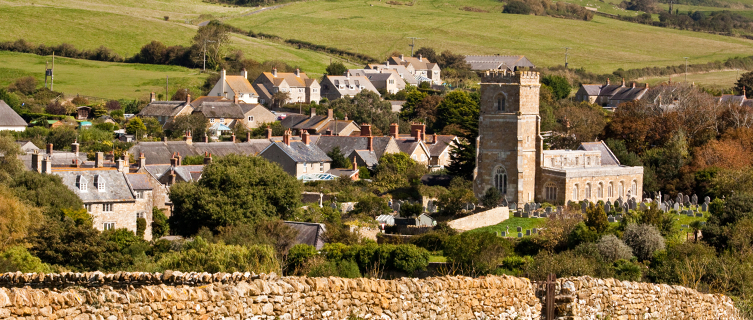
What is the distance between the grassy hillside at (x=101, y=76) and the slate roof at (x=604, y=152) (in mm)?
59755

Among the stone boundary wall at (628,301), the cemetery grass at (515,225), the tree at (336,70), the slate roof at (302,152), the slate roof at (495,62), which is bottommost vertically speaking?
the cemetery grass at (515,225)

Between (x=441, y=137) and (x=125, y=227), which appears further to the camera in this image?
(x=441, y=137)

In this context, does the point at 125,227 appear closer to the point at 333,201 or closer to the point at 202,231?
the point at 202,231

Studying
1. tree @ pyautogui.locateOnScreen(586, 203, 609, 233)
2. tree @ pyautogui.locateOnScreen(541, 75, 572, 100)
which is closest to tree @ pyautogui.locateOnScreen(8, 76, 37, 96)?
tree @ pyautogui.locateOnScreen(541, 75, 572, 100)

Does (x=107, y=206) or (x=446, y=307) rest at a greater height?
(x=446, y=307)

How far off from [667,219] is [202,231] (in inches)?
711

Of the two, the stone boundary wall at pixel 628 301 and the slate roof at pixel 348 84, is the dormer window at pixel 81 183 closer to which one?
the stone boundary wall at pixel 628 301

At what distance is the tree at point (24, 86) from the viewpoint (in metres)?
107

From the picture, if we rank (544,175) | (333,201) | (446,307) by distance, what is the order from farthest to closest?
(544,175) < (333,201) < (446,307)

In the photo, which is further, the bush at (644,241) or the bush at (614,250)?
the bush at (644,241)

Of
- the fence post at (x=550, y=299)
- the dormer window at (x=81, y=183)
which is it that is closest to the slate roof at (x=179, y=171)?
the dormer window at (x=81, y=183)

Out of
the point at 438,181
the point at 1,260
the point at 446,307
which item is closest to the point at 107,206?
the point at 1,260

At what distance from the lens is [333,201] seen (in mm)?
52531

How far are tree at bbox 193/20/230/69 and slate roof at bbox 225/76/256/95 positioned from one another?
15.8 m
